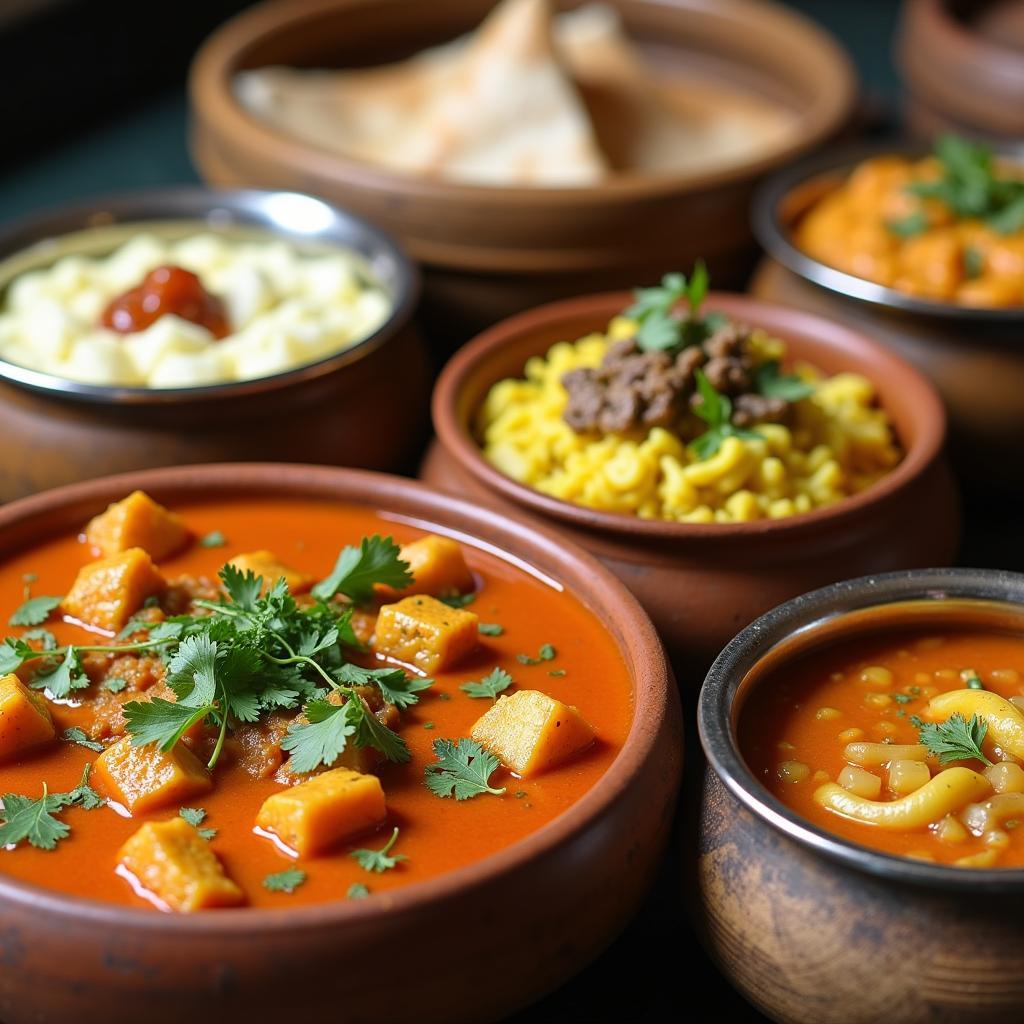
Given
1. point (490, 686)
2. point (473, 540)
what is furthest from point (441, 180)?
point (490, 686)

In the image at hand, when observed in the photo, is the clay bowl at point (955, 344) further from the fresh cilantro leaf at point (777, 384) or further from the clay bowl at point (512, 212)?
the fresh cilantro leaf at point (777, 384)

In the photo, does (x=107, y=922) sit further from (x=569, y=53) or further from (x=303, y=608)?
(x=569, y=53)

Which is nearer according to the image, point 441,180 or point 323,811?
point 323,811

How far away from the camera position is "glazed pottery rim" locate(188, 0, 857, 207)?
331 cm

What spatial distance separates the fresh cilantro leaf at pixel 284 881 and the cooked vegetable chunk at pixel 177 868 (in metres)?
0.04

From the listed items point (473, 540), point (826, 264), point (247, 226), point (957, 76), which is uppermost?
point (957, 76)

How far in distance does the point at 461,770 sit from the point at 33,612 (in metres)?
0.78

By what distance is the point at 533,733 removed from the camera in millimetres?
1953

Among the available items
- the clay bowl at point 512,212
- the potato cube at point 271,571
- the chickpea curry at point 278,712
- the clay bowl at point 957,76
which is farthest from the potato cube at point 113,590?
the clay bowl at point 957,76

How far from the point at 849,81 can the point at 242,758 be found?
112 inches

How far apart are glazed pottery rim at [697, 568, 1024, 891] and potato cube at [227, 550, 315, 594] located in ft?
2.37

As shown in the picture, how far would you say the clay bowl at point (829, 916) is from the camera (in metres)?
1.66

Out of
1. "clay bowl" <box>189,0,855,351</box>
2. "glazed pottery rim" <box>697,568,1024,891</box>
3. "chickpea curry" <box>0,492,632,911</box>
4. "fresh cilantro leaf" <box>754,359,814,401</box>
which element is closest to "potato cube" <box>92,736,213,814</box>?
"chickpea curry" <box>0,492,632,911</box>

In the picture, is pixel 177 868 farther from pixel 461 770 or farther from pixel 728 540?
pixel 728 540
